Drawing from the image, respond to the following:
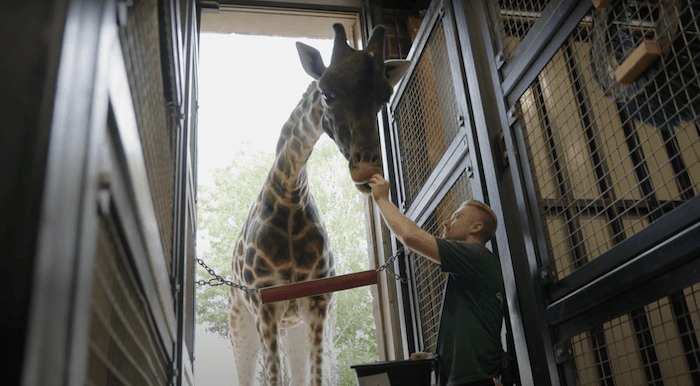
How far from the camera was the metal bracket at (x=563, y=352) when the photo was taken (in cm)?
177

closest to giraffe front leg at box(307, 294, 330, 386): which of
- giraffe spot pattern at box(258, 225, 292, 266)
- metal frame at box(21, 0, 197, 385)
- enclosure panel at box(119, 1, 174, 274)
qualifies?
giraffe spot pattern at box(258, 225, 292, 266)

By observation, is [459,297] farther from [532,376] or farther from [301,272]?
[301,272]

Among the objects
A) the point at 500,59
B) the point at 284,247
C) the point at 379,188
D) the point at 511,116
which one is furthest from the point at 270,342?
the point at 500,59

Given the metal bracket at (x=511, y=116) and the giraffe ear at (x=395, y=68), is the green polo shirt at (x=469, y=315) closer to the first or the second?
the metal bracket at (x=511, y=116)

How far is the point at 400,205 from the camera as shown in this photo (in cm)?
354

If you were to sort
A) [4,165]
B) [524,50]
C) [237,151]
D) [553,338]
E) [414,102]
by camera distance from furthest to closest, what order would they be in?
[237,151]
[414,102]
[524,50]
[553,338]
[4,165]

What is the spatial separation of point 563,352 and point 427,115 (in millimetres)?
1697

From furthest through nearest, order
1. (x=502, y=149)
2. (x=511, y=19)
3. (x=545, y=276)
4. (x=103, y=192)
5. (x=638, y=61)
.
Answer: (x=511, y=19), (x=502, y=149), (x=545, y=276), (x=638, y=61), (x=103, y=192)

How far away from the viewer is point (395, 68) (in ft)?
9.84

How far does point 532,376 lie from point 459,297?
36 cm

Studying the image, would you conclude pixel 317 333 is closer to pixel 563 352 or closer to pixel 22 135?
pixel 563 352

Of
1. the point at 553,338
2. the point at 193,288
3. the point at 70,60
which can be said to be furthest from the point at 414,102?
the point at 70,60

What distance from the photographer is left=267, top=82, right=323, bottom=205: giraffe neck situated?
3117 mm

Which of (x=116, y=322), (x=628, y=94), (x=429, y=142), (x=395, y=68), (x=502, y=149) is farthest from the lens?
(x=429, y=142)
